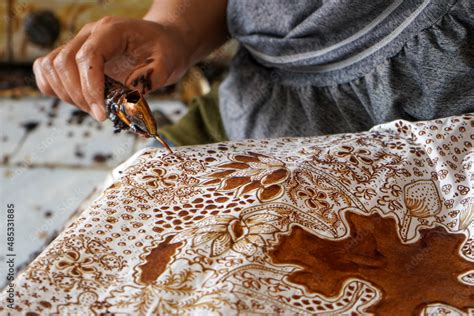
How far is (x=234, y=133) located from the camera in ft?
2.51

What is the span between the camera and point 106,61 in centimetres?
65

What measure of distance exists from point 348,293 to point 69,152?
0.83m

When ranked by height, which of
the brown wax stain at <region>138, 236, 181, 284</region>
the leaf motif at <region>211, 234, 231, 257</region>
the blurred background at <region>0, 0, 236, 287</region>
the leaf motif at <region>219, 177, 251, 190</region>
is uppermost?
the leaf motif at <region>219, 177, 251, 190</region>

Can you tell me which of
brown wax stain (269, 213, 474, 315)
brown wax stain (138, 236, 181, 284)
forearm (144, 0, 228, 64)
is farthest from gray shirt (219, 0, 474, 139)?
brown wax stain (138, 236, 181, 284)

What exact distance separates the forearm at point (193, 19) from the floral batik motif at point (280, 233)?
0.22 meters

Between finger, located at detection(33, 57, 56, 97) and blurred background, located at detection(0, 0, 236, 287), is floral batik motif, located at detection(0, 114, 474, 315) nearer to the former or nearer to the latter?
finger, located at detection(33, 57, 56, 97)

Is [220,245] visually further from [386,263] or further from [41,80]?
[41,80]

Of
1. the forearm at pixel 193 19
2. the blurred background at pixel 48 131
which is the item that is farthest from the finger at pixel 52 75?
the blurred background at pixel 48 131

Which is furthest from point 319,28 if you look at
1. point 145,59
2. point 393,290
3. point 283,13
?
point 393,290

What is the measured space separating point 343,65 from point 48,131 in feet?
2.38

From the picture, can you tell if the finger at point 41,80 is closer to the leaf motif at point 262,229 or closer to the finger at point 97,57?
the finger at point 97,57

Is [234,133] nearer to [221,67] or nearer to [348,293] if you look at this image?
[348,293]

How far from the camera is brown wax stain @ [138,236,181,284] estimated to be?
0.44 meters

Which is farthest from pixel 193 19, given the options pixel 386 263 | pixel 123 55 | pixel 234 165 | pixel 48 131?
pixel 48 131
